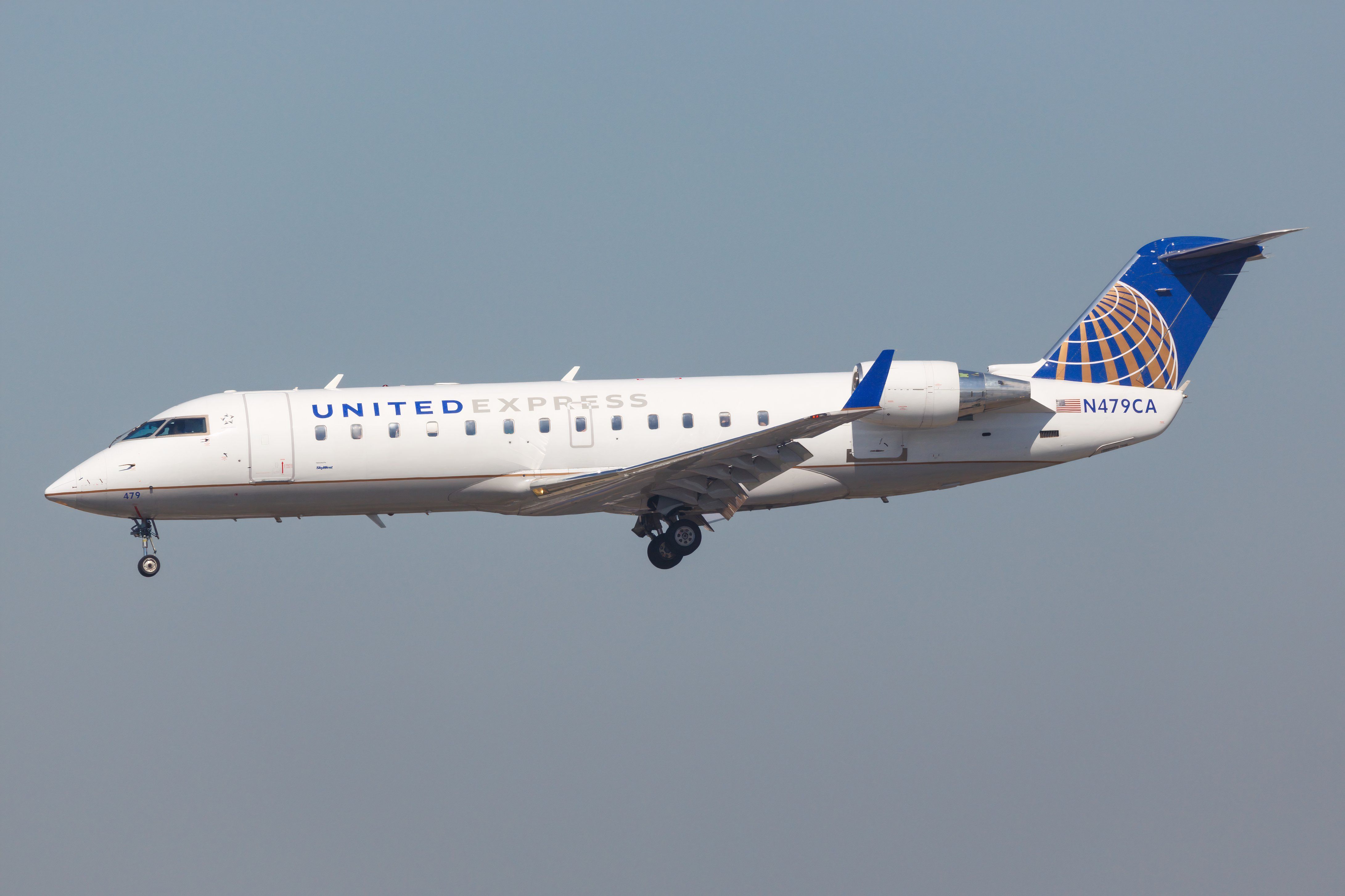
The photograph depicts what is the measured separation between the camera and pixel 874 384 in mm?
25125

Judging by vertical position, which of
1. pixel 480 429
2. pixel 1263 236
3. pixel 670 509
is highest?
pixel 1263 236

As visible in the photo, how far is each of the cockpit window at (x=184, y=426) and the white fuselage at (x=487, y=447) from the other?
94 mm

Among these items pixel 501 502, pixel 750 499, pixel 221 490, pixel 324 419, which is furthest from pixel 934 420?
pixel 221 490

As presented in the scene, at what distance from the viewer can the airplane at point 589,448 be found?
87.7ft

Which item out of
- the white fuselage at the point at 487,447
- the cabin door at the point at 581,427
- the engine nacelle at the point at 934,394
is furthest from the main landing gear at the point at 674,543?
the engine nacelle at the point at 934,394

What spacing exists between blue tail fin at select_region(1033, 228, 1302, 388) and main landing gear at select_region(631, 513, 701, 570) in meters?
8.08

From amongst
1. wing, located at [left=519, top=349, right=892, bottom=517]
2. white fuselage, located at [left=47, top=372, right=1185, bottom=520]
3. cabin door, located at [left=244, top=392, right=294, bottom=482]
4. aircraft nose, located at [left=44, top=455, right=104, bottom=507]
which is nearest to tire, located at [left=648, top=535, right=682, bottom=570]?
wing, located at [left=519, top=349, right=892, bottom=517]

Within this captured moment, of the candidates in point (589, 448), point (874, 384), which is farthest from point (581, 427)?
point (874, 384)

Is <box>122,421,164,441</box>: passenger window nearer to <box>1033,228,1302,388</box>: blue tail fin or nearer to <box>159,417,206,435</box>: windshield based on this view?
<box>159,417,206,435</box>: windshield

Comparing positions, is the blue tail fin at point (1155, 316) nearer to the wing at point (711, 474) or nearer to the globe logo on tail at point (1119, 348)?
the globe logo on tail at point (1119, 348)

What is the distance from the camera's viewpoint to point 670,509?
27.5 meters

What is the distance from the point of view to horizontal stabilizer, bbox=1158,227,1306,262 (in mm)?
29797

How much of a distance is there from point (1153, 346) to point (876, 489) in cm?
709

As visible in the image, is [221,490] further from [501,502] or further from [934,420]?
[934,420]
